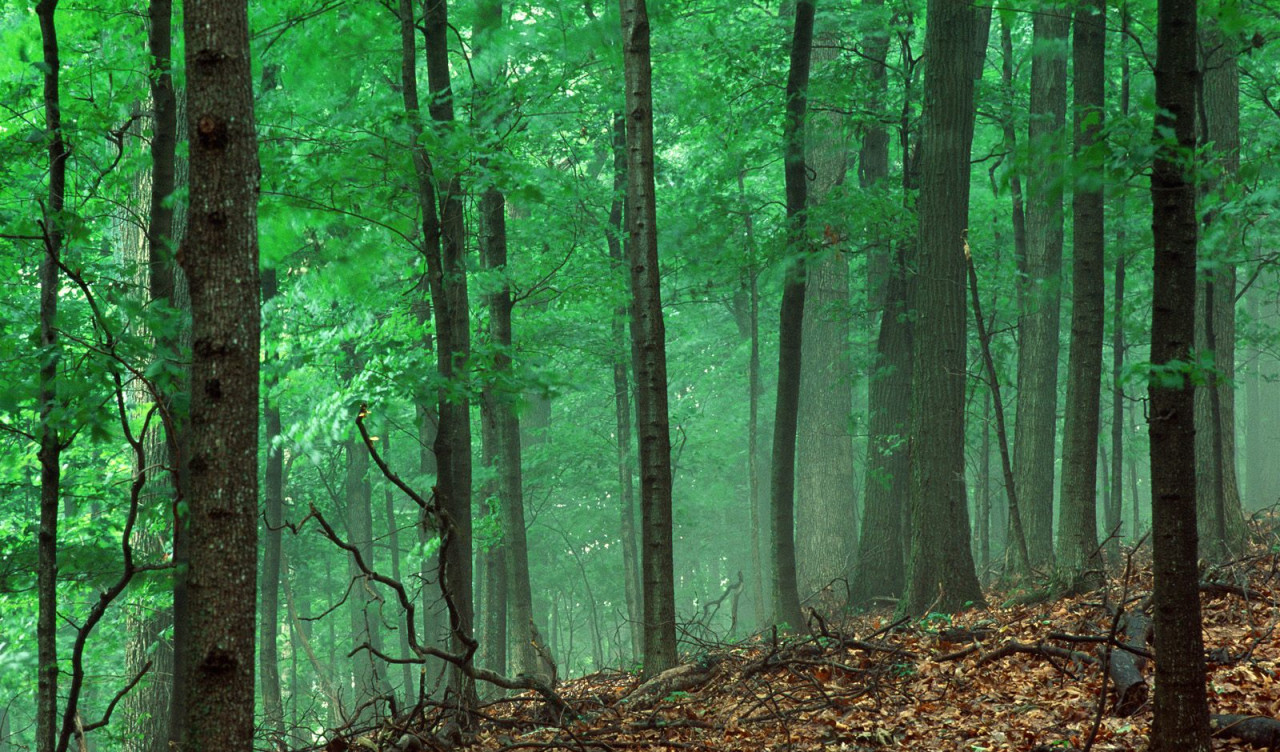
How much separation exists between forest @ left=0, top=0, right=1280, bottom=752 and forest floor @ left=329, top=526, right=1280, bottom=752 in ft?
0.13

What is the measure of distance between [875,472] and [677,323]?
14941 millimetres

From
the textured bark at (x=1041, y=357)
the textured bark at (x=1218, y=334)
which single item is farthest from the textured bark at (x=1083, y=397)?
the textured bark at (x=1041, y=357)

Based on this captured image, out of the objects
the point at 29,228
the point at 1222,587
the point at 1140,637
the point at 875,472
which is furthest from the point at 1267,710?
the point at 875,472

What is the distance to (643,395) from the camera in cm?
743

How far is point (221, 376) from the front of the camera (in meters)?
3.70

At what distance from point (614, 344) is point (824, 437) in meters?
4.66

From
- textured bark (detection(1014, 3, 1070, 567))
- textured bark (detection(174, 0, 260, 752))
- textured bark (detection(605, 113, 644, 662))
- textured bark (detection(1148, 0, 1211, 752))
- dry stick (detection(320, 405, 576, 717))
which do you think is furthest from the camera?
textured bark (detection(605, 113, 644, 662))

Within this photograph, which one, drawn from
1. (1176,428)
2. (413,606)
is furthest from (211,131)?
(1176,428)

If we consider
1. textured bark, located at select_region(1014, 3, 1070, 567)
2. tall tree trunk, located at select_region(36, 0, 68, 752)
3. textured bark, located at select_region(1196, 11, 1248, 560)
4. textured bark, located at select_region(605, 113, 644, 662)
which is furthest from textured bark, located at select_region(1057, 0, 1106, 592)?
tall tree trunk, located at select_region(36, 0, 68, 752)

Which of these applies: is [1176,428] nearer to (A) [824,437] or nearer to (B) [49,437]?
(B) [49,437]

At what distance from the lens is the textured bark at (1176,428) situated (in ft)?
12.9

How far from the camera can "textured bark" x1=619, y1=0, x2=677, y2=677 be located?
24.1ft

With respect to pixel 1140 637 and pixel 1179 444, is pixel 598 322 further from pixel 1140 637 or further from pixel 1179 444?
pixel 1179 444

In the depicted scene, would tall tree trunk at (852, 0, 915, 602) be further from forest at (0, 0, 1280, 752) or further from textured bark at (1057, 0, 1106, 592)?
textured bark at (1057, 0, 1106, 592)
